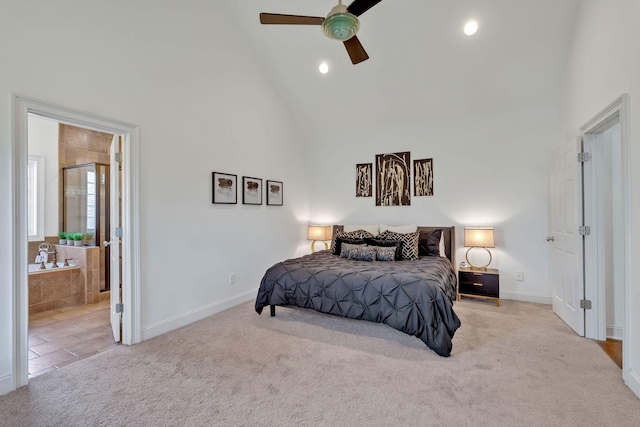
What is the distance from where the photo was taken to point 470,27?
3.44 metres

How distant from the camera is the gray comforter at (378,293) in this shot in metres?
2.64

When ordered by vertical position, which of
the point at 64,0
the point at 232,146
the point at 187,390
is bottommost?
the point at 187,390

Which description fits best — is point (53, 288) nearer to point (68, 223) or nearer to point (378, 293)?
point (68, 223)

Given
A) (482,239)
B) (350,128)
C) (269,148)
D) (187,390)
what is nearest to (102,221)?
(269,148)

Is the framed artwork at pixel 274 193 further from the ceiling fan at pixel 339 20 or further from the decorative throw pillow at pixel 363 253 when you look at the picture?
the ceiling fan at pixel 339 20

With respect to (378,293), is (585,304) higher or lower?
lower

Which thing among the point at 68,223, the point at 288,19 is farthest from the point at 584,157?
the point at 68,223

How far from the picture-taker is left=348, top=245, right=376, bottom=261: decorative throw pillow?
3.92 m

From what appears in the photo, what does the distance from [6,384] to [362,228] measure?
420 cm

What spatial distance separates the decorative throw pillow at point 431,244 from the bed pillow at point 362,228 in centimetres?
75

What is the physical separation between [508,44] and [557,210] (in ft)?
6.80

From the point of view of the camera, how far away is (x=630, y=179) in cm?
214

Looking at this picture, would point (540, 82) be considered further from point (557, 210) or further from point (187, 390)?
point (187, 390)

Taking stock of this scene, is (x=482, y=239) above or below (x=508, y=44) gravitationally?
below
